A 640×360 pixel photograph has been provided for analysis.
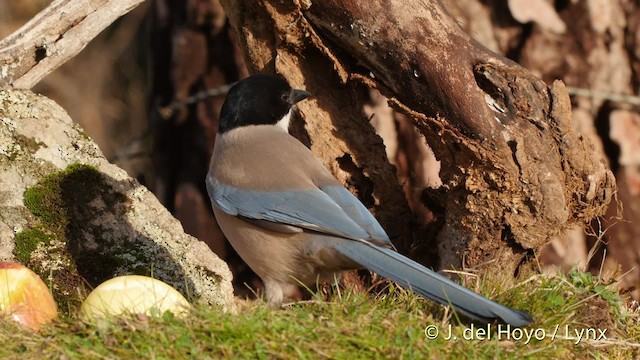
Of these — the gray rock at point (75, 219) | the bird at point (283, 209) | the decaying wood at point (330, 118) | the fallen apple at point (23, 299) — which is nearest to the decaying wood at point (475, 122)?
the decaying wood at point (330, 118)

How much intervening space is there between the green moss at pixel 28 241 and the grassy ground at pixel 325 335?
96cm

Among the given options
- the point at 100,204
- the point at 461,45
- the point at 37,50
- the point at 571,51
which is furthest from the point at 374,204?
the point at 571,51

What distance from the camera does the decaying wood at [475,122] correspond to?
520 centimetres

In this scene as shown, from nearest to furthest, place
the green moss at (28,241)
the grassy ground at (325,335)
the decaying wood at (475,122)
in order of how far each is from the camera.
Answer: the grassy ground at (325,335) → the green moss at (28,241) → the decaying wood at (475,122)

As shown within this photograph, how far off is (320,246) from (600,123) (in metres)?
4.12

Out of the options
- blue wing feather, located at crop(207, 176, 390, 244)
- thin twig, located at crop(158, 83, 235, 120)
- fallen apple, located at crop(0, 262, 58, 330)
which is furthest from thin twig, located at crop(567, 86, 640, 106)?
fallen apple, located at crop(0, 262, 58, 330)

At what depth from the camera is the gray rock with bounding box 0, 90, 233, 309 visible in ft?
16.6

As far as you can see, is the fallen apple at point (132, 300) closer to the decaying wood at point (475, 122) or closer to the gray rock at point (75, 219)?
the gray rock at point (75, 219)

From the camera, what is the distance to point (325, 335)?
12.9 feet

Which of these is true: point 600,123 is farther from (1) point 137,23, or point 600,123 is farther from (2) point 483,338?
(1) point 137,23

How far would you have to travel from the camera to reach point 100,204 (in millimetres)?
5324

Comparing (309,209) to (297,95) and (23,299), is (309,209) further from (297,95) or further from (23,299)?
(23,299)

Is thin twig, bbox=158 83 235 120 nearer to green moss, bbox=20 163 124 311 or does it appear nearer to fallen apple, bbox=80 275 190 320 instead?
green moss, bbox=20 163 124 311

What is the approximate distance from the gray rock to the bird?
0.38 m
